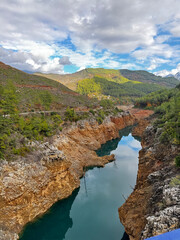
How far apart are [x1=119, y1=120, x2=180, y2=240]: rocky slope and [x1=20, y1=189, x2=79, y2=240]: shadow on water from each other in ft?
32.8

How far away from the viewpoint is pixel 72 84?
19788cm

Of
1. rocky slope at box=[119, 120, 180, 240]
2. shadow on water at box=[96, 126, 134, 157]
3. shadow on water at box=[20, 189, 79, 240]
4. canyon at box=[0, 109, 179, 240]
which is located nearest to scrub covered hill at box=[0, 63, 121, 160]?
canyon at box=[0, 109, 179, 240]

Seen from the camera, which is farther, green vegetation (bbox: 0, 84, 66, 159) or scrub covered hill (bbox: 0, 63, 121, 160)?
scrub covered hill (bbox: 0, 63, 121, 160)

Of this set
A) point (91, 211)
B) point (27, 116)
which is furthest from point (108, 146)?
point (91, 211)

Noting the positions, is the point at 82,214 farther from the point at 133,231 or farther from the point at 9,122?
the point at 9,122

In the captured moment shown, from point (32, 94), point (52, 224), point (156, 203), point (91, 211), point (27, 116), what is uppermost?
point (32, 94)

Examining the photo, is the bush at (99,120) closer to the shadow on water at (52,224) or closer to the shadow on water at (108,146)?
the shadow on water at (108,146)

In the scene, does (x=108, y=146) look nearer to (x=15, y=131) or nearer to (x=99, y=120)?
(x=99, y=120)

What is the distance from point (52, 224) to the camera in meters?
24.0

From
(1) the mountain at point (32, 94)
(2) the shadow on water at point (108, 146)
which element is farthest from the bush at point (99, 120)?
(1) the mountain at point (32, 94)

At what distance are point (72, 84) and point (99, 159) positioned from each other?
6580 inches

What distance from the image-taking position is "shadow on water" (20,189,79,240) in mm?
21634

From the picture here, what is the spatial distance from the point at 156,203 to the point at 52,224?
665 inches

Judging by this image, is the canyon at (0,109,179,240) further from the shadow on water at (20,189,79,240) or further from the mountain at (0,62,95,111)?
the mountain at (0,62,95,111)
